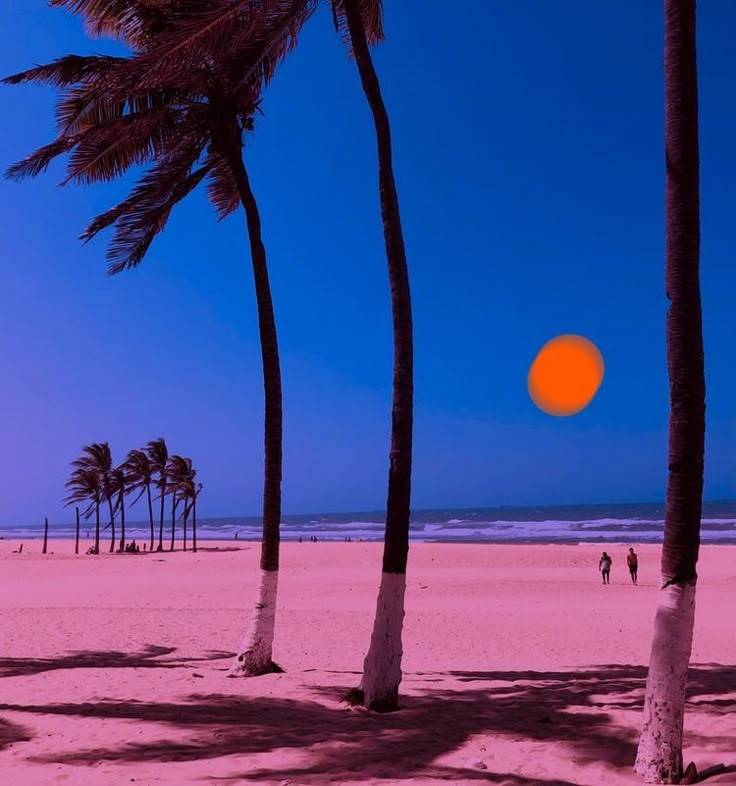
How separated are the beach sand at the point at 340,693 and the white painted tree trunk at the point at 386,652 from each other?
0.96ft

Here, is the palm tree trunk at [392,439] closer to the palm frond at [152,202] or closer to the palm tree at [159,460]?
the palm frond at [152,202]

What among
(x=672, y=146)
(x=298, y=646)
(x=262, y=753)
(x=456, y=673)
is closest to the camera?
(x=672, y=146)

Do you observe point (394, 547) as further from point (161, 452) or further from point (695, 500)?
point (161, 452)

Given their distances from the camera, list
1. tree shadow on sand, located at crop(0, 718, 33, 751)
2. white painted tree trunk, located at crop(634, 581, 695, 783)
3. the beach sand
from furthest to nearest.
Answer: tree shadow on sand, located at crop(0, 718, 33, 751) < the beach sand < white painted tree trunk, located at crop(634, 581, 695, 783)

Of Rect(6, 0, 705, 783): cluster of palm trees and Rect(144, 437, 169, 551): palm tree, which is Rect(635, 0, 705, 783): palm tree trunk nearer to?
Rect(6, 0, 705, 783): cluster of palm trees

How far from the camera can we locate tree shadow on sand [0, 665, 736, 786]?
641cm

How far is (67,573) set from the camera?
37531 mm

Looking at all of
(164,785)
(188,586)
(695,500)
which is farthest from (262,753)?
(188,586)

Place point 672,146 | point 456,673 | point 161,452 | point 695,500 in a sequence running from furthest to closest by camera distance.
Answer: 1. point 161,452
2. point 456,673
3. point 672,146
4. point 695,500

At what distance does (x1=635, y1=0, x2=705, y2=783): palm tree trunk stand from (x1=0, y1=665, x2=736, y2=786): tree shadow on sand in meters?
0.79

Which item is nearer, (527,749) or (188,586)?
(527,749)

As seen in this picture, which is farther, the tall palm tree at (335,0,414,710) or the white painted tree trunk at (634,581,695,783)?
the tall palm tree at (335,0,414,710)

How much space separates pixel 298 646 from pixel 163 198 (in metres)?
9.33

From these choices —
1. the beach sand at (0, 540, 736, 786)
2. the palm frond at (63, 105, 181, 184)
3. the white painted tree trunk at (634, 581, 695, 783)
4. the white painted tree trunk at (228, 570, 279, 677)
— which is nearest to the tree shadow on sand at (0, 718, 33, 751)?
the beach sand at (0, 540, 736, 786)
